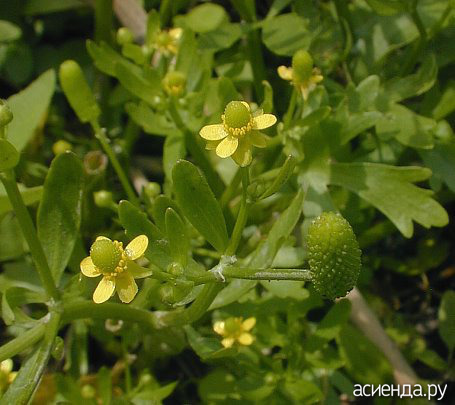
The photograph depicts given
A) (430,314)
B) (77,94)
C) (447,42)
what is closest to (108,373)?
(77,94)

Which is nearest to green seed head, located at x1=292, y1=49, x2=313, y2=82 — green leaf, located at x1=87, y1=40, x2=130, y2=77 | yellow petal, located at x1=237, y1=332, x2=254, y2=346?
green leaf, located at x1=87, y1=40, x2=130, y2=77

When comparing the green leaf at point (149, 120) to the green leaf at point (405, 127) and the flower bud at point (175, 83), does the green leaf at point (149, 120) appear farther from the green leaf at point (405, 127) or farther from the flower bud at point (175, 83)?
the green leaf at point (405, 127)

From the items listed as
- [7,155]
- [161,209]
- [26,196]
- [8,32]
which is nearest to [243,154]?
[161,209]

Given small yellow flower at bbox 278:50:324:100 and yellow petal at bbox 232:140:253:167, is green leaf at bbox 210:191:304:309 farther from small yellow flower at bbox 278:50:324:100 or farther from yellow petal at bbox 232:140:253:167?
small yellow flower at bbox 278:50:324:100

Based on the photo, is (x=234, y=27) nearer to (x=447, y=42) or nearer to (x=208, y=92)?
(x=208, y=92)

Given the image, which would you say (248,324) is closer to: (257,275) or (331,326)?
(331,326)

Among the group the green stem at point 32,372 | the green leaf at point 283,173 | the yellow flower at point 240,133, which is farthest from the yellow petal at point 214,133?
the green stem at point 32,372
